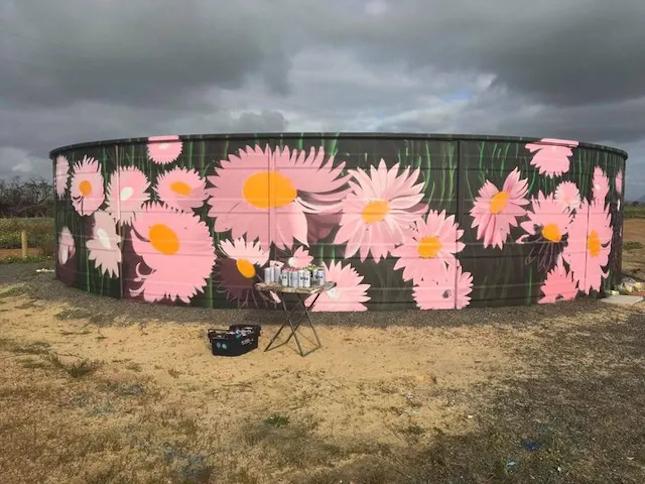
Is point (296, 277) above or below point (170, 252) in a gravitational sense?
below

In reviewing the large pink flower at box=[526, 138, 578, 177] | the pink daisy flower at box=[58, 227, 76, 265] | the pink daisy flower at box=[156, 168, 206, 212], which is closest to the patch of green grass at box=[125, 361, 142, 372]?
the pink daisy flower at box=[156, 168, 206, 212]

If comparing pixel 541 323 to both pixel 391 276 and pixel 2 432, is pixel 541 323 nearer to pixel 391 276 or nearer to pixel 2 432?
pixel 391 276

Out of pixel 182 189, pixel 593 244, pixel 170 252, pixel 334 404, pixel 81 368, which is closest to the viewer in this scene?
pixel 334 404

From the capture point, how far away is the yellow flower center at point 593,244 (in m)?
11.0

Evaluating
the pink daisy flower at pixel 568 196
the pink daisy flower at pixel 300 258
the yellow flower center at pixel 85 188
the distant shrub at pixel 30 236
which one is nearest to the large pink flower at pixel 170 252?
the pink daisy flower at pixel 300 258

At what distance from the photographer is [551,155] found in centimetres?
1022

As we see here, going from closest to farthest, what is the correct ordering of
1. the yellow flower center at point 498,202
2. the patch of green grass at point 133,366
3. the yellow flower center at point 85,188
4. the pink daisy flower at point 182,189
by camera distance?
1. the patch of green grass at point 133,366
2. the pink daisy flower at point 182,189
3. the yellow flower center at point 498,202
4. the yellow flower center at point 85,188

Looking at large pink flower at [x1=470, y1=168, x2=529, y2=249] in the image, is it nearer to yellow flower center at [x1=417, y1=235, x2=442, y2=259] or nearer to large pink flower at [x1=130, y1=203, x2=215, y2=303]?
yellow flower center at [x1=417, y1=235, x2=442, y2=259]

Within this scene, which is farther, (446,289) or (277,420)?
(446,289)

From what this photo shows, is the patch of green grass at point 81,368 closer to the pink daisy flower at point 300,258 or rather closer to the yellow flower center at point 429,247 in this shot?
the pink daisy flower at point 300,258

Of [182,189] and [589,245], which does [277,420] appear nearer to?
[182,189]

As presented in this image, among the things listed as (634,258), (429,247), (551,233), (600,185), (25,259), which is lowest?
(25,259)

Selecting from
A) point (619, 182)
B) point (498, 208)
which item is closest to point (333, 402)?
point (498, 208)

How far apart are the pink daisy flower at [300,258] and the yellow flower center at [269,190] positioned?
94cm
